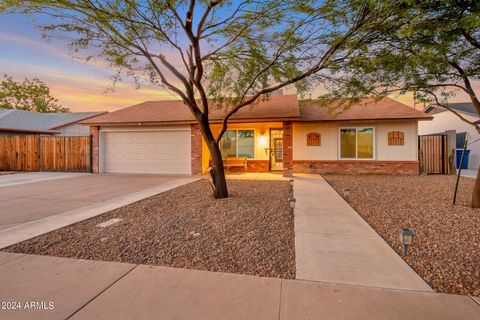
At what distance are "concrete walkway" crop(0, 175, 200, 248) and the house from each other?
13.3 ft

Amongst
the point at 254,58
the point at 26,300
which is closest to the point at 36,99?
the point at 254,58

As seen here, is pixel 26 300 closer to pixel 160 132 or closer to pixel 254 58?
pixel 254 58

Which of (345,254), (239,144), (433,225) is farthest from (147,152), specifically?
(433,225)

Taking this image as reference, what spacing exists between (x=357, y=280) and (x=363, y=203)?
4.39m

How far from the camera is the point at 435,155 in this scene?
42.4 feet

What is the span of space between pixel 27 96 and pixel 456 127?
5473 cm

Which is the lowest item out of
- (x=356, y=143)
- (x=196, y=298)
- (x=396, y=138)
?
(x=196, y=298)

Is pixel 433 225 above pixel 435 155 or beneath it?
beneath

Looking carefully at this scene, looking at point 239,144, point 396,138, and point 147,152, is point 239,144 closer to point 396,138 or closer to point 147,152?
point 147,152

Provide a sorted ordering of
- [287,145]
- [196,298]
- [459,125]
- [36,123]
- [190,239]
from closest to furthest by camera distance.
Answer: [196,298] < [190,239] < [287,145] < [459,125] < [36,123]

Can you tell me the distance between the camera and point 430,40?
18.2 ft

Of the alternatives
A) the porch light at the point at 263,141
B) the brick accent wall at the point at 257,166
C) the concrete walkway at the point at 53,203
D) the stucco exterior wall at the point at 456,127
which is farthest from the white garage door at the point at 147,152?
the stucco exterior wall at the point at 456,127

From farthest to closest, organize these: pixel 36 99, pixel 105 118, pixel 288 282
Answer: pixel 36 99 → pixel 105 118 → pixel 288 282

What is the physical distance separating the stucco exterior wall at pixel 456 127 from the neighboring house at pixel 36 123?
26397mm
